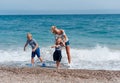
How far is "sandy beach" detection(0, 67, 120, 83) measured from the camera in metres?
8.57

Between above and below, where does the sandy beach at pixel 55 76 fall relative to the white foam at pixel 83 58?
above

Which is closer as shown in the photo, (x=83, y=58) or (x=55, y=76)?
(x=55, y=76)

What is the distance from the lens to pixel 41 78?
8742mm

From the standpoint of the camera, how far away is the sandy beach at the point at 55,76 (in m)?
8.57

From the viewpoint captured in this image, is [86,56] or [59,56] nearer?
[59,56]

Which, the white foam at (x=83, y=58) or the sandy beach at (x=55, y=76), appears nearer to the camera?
the sandy beach at (x=55, y=76)

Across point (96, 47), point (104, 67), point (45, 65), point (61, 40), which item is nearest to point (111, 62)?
point (104, 67)

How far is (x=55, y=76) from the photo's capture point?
8.98 meters

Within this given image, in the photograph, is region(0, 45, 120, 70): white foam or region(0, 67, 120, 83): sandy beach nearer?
region(0, 67, 120, 83): sandy beach

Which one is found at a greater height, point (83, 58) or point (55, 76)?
point (55, 76)

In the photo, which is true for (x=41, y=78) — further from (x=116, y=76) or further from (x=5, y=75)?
(x=116, y=76)

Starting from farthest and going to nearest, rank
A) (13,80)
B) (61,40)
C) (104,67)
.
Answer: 1. (104,67)
2. (61,40)
3. (13,80)

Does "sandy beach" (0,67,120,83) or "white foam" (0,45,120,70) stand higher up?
"sandy beach" (0,67,120,83)

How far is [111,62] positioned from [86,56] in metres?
1.83
